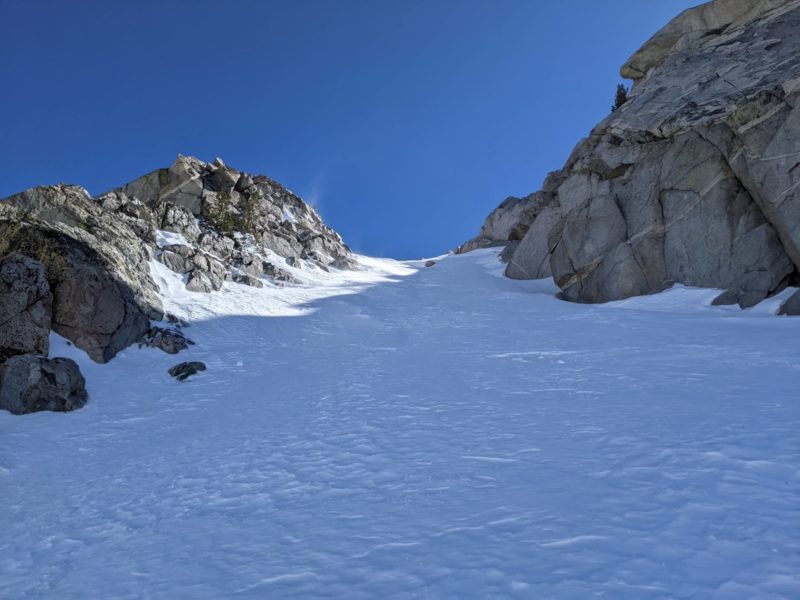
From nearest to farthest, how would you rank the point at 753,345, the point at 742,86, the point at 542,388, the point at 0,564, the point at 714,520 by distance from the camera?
the point at 714,520
the point at 0,564
the point at 542,388
the point at 753,345
the point at 742,86

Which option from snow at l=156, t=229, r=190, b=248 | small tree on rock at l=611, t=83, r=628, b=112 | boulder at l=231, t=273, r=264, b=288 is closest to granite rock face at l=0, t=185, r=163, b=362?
snow at l=156, t=229, r=190, b=248

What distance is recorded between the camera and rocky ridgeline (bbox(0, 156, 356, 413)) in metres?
11.1

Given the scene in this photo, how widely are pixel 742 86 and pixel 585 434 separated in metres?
23.1

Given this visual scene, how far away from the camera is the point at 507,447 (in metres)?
6.44

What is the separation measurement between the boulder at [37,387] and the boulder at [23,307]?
915 millimetres

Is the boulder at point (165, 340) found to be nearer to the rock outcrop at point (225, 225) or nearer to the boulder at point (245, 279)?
the rock outcrop at point (225, 225)

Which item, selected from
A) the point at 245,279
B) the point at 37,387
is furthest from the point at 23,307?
the point at 245,279

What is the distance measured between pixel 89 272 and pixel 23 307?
251 cm

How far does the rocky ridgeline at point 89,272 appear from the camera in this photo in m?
11.1

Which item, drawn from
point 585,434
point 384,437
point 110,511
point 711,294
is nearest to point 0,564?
point 110,511

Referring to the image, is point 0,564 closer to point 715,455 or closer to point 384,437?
point 384,437

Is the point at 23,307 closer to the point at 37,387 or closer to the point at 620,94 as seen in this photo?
the point at 37,387

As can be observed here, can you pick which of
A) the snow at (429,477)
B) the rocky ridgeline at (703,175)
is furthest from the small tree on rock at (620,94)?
the snow at (429,477)

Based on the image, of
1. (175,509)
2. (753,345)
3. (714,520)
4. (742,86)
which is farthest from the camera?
(742,86)
